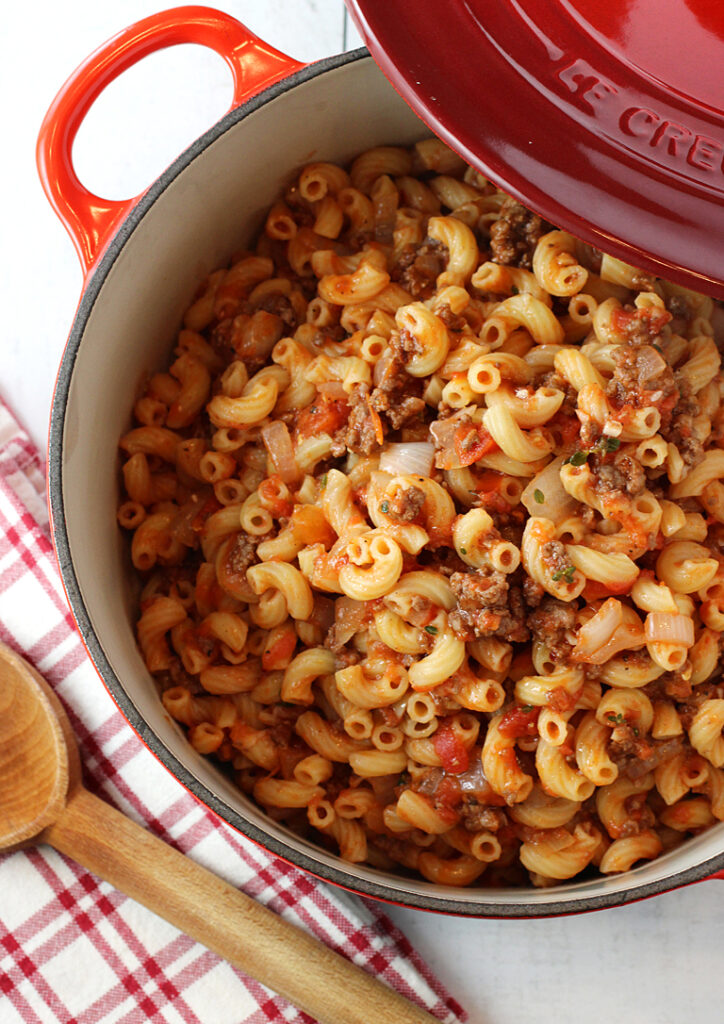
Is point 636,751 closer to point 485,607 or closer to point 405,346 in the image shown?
point 485,607

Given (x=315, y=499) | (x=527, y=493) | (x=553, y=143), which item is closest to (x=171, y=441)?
(x=315, y=499)

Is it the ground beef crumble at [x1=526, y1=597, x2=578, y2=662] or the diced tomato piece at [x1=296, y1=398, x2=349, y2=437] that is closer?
the ground beef crumble at [x1=526, y1=597, x2=578, y2=662]

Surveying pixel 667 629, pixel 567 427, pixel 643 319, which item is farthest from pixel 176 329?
pixel 667 629

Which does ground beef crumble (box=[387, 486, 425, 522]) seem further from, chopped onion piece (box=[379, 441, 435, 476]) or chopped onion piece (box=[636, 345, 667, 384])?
chopped onion piece (box=[636, 345, 667, 384])

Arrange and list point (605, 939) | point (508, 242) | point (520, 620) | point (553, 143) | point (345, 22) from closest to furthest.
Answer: point (553, 143), point (520, 620), point (508, 242), point (605, 939), point (345, 22)

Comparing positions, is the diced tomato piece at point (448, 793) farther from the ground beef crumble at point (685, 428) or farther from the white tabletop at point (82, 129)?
the white tabletop at point (82, 129)

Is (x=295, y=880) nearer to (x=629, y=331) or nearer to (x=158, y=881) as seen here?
(x=158, y=881)

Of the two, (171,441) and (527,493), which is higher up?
(171,441)

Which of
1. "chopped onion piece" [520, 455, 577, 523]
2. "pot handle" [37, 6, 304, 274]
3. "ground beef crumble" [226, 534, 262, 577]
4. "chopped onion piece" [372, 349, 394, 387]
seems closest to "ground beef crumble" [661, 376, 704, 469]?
"chopped onion piece" [520, 455, 577, 523]
